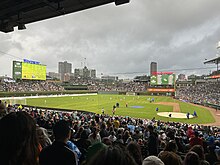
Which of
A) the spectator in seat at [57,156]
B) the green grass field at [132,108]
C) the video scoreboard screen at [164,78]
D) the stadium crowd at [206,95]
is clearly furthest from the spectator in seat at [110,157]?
the video scoreboard screen at [164,78]

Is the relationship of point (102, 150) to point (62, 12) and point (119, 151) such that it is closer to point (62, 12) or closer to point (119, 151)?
point (119, 151)

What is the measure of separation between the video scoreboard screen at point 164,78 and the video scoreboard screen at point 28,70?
53729 millimetres

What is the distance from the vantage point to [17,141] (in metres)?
1.71

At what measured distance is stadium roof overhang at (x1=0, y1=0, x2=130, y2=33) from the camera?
6.15 m

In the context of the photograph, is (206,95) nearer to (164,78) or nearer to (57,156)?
(164,78)

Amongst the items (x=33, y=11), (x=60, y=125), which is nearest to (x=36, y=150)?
(x=60, y=125)

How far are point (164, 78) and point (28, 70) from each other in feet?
202

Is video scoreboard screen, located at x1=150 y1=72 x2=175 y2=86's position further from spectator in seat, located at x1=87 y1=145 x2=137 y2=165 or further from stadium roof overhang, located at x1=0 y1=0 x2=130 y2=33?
spectator in seat, located at x1=87 y1=145 x2=137 y2=165

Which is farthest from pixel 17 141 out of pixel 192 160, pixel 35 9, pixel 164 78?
pixel 164 78

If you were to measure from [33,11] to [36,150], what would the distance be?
266 inches

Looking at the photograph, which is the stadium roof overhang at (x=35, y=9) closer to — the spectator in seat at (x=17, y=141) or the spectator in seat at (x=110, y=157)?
the spectator in seat at (x=17, y=141)

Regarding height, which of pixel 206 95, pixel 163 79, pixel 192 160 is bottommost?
pixel 206 95

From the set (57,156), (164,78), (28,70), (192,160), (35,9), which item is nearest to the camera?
(57,156)

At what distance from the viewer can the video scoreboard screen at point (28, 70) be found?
71.4 metres
